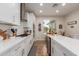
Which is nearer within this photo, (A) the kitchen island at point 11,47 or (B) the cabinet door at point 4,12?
(A) the kitchen island at point 11,47

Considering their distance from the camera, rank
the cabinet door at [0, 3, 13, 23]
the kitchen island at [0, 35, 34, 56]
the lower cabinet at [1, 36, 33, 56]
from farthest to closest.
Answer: the cabinet door at [0, 3, 13, 23] < the lower cabinet at [1, 36, 33, 56] < the kitchen island at [0, 35, 34, 56]

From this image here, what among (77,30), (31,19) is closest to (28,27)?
(31,19)

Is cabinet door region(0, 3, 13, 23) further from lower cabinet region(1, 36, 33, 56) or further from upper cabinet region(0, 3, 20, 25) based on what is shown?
lower cabinet region(1, 36, 33, 56)

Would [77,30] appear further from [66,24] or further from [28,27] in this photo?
[28,27]

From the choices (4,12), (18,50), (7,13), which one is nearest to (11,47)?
(18,50)

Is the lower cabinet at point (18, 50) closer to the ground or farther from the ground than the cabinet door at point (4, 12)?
closer to the ground

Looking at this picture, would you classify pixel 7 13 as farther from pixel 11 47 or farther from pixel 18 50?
pixel 11 47

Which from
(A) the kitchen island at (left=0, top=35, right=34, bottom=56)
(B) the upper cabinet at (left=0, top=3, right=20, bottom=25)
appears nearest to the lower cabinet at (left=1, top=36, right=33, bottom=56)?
(A) the kitchen island at (left=0, top=35, right=34, bottom=56)

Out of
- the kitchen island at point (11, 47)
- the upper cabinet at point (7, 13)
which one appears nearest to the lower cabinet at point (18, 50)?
the kitchen island at point (11, 47)

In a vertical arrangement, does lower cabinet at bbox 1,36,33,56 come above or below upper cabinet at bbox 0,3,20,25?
below

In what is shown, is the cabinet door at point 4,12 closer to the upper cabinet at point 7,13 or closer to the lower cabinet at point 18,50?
the upper cabinet at point 7,13

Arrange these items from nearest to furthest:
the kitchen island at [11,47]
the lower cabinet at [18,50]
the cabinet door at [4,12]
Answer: the kitchen island at [11,47] < the lower cabinet at [18,50] < the cabinet door at [4,12]

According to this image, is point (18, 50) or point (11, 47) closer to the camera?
point (11, 47)

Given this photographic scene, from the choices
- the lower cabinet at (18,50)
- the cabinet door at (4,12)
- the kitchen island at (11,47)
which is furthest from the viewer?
the cabinet door at (4,12)
